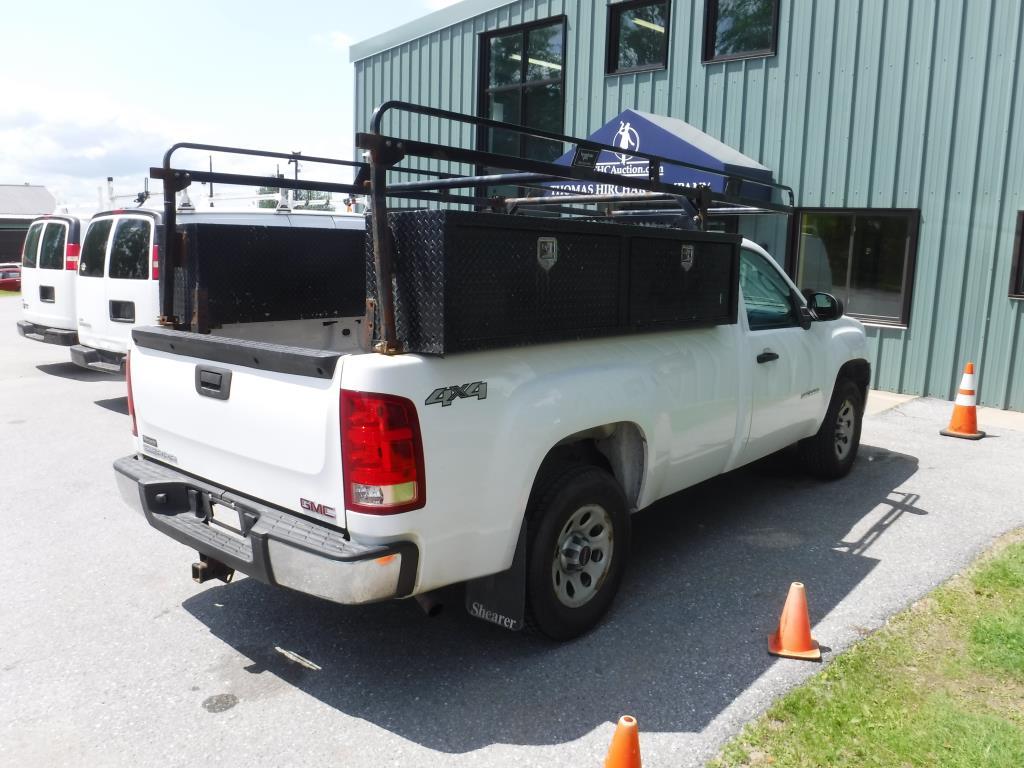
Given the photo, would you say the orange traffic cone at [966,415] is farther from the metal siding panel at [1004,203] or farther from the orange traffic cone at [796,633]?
the orange traffic cone at [796,633]

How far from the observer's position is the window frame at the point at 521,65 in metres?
12.7

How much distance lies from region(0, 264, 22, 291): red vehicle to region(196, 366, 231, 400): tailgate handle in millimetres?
34620

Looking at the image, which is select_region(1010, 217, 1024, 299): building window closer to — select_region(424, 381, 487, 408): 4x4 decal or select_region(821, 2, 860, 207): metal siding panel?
select_region(821, 2, 860, 207): metal siding panel

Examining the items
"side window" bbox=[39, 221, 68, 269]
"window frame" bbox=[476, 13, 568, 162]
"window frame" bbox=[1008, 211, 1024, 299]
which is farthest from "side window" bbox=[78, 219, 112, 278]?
"window frame" bbox=[1008, 211, 1024, 299]

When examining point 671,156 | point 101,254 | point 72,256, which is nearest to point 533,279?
point 671,156

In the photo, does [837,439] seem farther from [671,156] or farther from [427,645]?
[671,156]

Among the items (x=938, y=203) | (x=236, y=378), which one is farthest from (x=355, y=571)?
(x=938, y=203)

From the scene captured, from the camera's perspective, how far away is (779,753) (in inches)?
120

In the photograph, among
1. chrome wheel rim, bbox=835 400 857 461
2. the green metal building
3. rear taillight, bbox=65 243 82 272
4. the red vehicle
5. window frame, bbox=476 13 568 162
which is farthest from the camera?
the red vehicle

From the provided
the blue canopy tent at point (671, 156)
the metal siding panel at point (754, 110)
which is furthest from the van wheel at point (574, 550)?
the metal siding panel at point (754, 110)

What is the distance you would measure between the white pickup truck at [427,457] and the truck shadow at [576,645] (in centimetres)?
25

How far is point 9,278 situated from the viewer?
34000mm

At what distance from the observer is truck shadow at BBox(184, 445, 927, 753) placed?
3365 mm

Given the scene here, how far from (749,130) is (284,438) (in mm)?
8981
